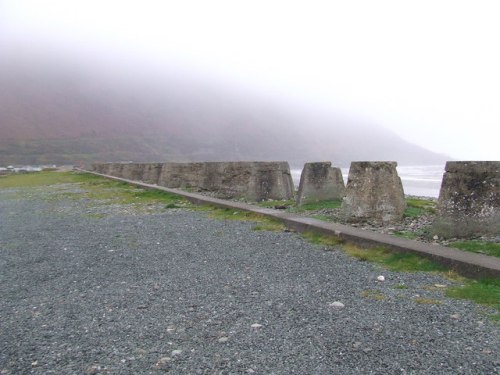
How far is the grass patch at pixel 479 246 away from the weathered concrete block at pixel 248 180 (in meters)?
7.06

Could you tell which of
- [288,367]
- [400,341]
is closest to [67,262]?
[288,367]

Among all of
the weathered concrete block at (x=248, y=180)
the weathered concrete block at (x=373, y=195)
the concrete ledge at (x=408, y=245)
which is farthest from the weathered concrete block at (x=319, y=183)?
the weathered concrete block at (x=373, y=195)

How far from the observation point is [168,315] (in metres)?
4.22

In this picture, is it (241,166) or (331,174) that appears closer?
(331,174)

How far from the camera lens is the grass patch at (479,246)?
19.5 ft

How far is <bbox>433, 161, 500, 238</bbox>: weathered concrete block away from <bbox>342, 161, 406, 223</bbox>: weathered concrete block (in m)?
1.51

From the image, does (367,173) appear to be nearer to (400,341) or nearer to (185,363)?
(400,341)

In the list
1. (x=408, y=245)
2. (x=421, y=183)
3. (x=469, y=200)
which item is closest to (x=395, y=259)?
(x=408, y=245)

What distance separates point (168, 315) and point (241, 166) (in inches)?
424

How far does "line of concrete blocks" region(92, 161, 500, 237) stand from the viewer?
22.2 ft

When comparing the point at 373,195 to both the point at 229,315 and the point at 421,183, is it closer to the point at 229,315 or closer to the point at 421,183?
the point at 229,315

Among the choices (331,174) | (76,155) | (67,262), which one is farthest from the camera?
(76,155)

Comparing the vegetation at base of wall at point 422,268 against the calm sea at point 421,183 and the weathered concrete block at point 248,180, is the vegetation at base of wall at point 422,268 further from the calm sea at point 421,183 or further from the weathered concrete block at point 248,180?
the calm sea at point 421,183

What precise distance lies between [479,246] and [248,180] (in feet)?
29.0
